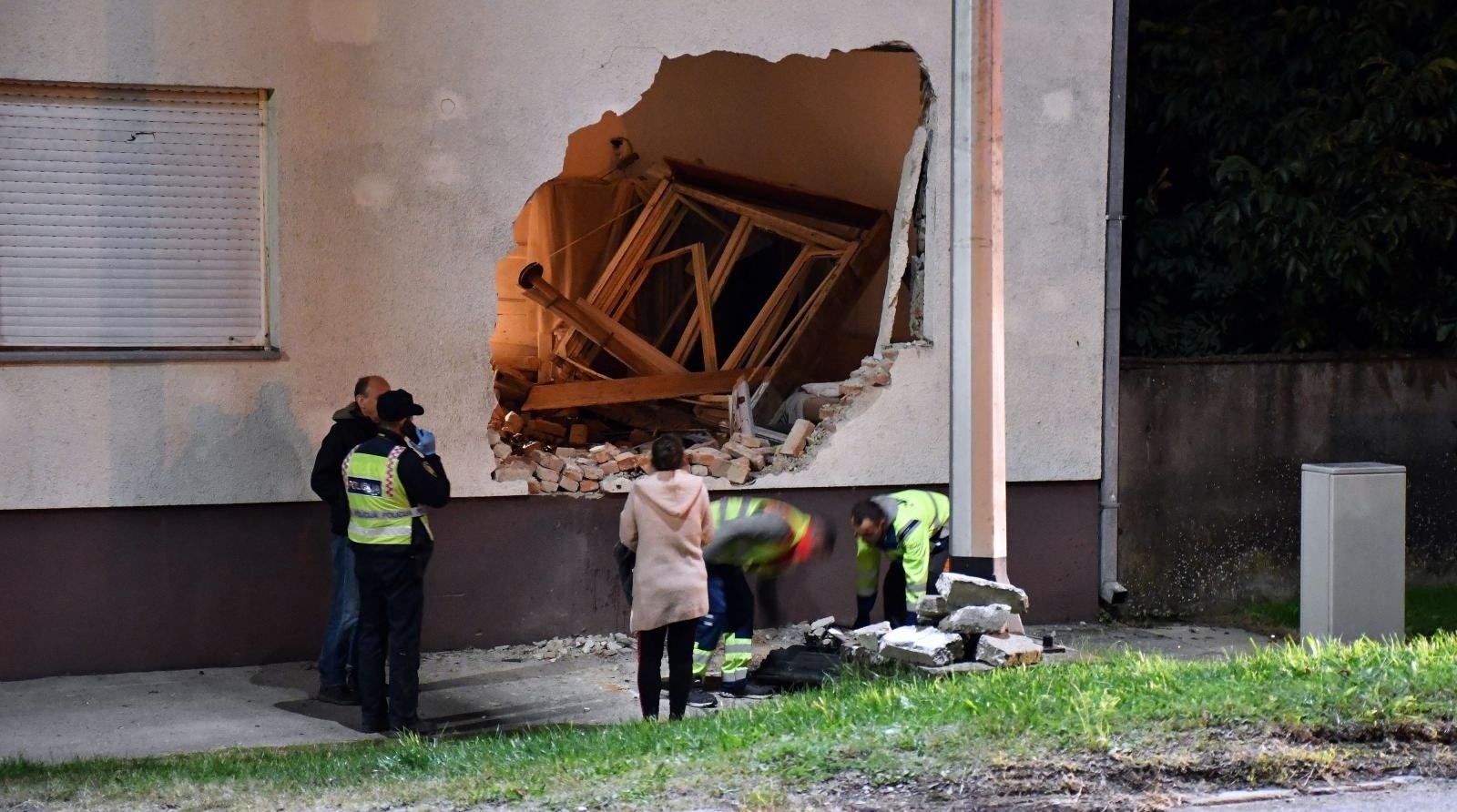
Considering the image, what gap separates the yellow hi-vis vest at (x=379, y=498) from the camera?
718cm

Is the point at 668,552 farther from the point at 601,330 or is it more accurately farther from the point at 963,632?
the point at 601,330

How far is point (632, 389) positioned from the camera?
11.4 m

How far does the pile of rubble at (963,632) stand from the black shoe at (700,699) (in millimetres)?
862

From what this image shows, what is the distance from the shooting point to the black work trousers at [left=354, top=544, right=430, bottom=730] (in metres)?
7.26

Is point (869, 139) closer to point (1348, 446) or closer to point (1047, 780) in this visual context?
point (1348, 446)

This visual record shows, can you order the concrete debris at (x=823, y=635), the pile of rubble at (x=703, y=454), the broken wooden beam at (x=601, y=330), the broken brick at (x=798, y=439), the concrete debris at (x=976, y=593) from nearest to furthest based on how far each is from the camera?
the concrete debris at (x=976, y=593) < the concrete debris at (x=823, y=635) < the pile of rubble at (x=703, y=454) < the broken brick at (x=798, y=439) < the broken wooden beam at (x=601, y=330)

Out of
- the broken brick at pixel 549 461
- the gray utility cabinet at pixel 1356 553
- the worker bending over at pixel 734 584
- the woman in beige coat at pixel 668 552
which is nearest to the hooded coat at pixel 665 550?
the woman in beige coat at pixel 668 552


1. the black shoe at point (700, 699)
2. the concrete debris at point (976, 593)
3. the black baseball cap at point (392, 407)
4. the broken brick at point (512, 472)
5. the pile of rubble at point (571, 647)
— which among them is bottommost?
the black shoe at point (700, 699)

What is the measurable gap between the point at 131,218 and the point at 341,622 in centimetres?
262

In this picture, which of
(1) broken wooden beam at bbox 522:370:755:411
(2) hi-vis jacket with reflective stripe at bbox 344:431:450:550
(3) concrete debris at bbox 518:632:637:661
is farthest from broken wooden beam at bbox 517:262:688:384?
(2) hi-vis jacket with reflective stripe at bbox 344:431:450:550

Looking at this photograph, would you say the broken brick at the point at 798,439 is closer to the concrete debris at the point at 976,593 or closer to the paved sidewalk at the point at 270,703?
the paved sidewalk at the point at 270,703

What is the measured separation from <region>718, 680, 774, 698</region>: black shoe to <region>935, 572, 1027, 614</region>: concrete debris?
3.79ft

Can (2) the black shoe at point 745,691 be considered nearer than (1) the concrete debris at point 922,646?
No

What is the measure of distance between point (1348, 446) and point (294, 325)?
7.11 metres
